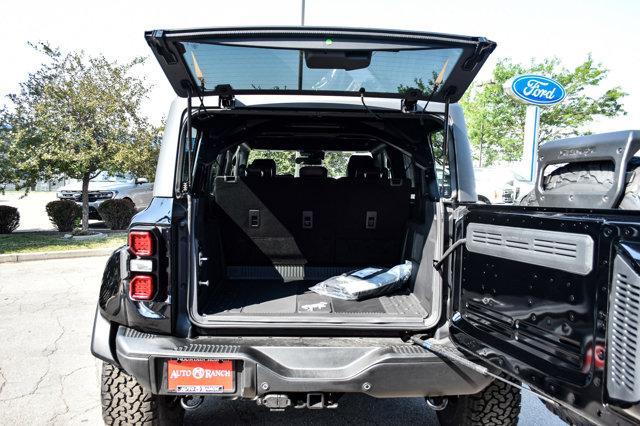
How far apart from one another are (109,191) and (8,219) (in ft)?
9.50

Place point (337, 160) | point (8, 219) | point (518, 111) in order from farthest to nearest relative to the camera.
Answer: point (518, 111), point (8, 219), point (337, 160)

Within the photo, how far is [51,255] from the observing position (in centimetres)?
916

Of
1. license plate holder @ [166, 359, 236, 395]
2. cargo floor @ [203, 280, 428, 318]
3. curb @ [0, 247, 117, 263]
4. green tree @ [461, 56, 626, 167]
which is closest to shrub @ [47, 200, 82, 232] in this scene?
curb @ [0, 247, 117, 263]

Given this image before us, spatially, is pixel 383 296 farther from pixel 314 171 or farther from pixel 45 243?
pixel 45 243

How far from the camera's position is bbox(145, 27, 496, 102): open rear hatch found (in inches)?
86.4

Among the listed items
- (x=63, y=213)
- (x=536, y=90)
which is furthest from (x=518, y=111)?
(x=63, y=213)

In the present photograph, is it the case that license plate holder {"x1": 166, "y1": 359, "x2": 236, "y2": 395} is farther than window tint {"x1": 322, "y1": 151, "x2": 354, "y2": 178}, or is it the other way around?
window tint {"x1": 322, "y1": 151, "x2": 354, "y2": 178}

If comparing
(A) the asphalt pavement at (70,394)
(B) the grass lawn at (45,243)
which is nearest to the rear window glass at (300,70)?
(A) the asphalt pavement at (70,394)

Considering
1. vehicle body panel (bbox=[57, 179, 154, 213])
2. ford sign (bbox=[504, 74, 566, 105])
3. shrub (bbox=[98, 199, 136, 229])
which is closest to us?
ford sign (bbox=[504, 74, 566, 105])

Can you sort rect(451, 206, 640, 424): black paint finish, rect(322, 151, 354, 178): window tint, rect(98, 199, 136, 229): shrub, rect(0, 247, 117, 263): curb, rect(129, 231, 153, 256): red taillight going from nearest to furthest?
rect(451, 206, 640, 424): black paint finish < rect(129, 231, 153, 256): red taillight < rect(322, 151, 354, 178): window tint < rect(0, 247, 117, 263): curb < rect(98, 199, 136, 229): shrub

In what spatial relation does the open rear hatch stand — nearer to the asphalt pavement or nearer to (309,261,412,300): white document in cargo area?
(309,261,412,300): white document in cargo area

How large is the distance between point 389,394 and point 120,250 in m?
1.54

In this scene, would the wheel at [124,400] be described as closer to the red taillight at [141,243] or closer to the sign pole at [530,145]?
the red taillight at [141,243]

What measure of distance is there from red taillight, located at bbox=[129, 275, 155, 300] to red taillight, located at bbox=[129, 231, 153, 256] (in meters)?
0.12
